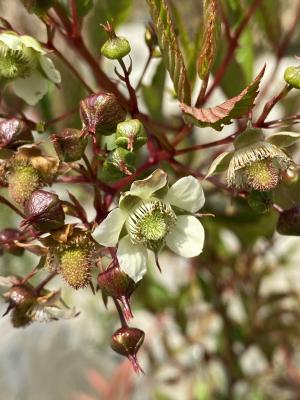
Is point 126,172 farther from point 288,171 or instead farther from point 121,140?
point 288,171

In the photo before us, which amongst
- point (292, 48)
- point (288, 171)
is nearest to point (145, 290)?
point (292, 48)

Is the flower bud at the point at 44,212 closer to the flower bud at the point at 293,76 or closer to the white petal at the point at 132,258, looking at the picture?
the white petal at the point at 132,258

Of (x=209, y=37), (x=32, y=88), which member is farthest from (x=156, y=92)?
(x=209, y=37)

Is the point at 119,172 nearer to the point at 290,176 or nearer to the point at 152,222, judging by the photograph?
the point at 152,222

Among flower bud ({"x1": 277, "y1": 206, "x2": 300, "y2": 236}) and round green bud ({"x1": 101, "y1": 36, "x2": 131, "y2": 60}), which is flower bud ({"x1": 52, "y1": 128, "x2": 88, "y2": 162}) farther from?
flower bud ({"x1": 277, "y1": 206, "x2": 300, "y2": 236})

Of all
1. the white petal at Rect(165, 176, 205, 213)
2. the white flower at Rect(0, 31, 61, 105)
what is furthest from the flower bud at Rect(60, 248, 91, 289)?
the white flower at Rect(0, 31, 61, 105)

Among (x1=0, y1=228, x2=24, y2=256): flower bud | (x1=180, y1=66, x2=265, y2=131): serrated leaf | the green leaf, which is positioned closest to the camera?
(x1=180, y1=66, x2=265, y2=131): serrated leaf
